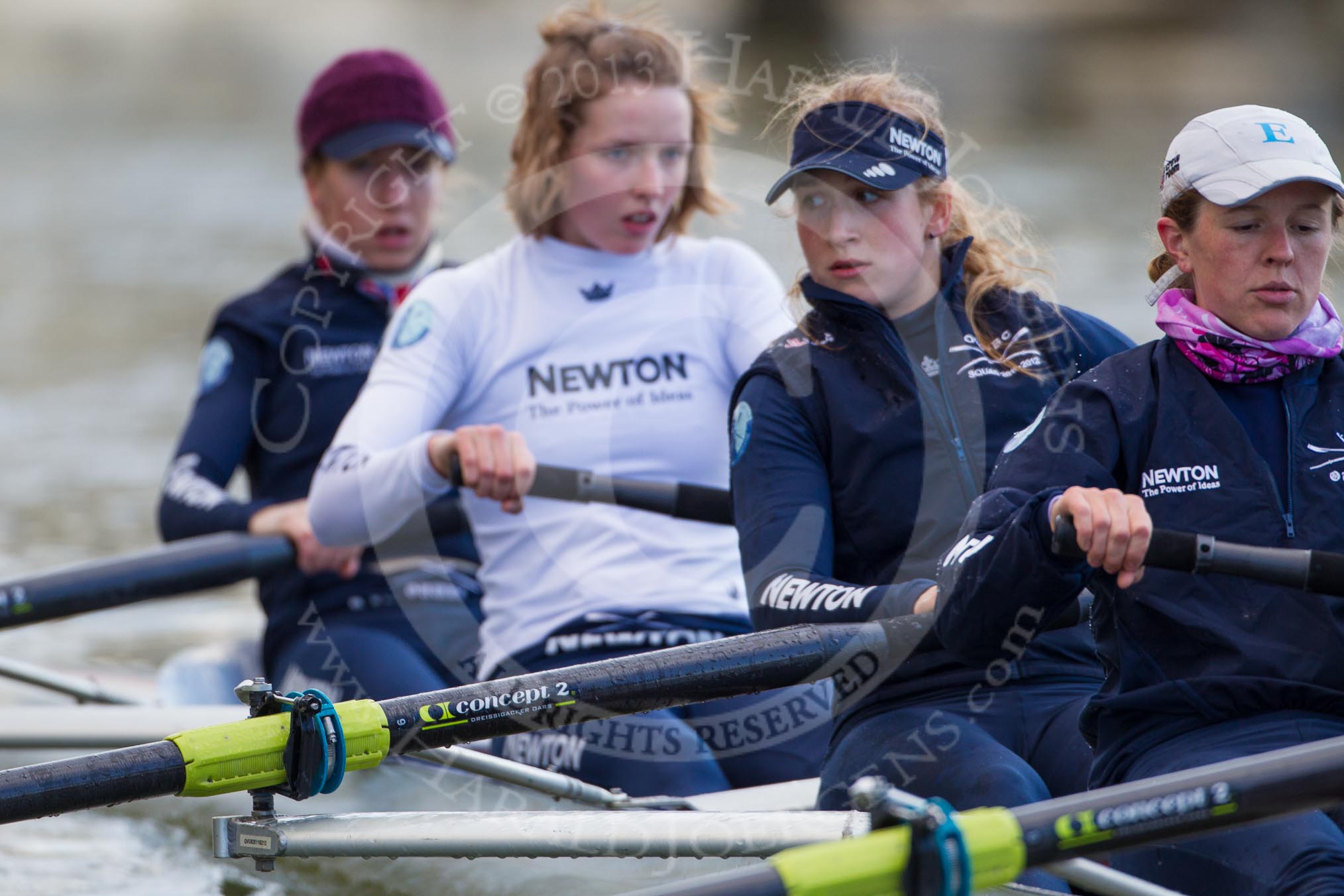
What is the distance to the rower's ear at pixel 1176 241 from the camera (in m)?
2.09

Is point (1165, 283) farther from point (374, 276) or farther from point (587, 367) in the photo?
point (374, 276)

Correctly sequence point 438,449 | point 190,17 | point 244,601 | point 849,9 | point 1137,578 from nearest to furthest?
point 1137,578, point 438,449, point 244,601, point 849,9, point 190,17

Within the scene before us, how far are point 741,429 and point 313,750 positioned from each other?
765 mm

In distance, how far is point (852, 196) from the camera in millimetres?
2408

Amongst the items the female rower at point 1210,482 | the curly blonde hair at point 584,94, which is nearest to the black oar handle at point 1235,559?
the female rower at point 1210,482

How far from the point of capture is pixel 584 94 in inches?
120

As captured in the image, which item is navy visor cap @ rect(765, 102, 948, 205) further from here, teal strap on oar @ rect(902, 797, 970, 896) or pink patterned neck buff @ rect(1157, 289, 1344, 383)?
teal strap on oar @ rect(902, 797, 970, 896)

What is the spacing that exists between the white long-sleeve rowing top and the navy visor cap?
2.40 feet

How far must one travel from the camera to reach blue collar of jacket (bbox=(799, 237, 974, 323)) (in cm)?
240

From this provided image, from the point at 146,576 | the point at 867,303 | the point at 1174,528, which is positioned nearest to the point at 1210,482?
the point at 1174,528

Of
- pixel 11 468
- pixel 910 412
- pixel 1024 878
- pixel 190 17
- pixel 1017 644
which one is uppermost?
pixel 190 17

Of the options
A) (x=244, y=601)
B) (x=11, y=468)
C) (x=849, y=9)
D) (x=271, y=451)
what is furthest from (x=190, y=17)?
(x=271, y=451)

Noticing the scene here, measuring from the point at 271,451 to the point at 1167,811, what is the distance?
2.53m

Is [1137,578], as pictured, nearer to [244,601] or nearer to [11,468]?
[244,601]
